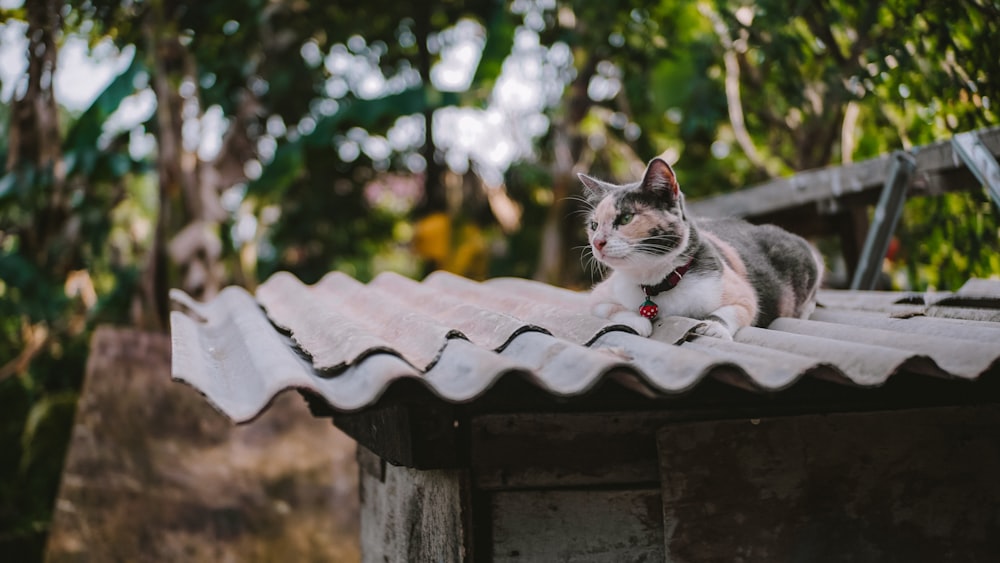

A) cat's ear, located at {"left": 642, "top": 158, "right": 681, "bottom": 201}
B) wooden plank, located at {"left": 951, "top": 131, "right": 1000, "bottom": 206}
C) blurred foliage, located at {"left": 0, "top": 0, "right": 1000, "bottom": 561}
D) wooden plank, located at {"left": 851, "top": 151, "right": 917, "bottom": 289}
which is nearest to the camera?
cat's ear, located at {"left": 642, "top": 158, "right": 681, "bottom": 201}

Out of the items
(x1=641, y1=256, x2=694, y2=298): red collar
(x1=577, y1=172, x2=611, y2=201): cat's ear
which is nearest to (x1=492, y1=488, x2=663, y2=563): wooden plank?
(x1=641, y1=256, x2=694, y2=298): red collar

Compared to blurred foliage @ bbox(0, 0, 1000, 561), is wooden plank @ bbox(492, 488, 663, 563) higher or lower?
lower

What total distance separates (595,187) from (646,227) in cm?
35

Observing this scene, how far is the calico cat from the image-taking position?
2324 millimetres

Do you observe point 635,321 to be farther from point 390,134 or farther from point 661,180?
point 390,134

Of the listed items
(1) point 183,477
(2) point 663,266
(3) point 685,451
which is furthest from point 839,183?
(1) point 183,477

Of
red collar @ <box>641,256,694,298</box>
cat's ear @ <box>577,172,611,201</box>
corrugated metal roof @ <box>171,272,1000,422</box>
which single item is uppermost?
cat's ear @ <box>577,172,611,201</box>

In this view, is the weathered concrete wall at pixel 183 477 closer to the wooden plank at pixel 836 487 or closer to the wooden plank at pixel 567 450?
the wooden plank at pixel 567 450

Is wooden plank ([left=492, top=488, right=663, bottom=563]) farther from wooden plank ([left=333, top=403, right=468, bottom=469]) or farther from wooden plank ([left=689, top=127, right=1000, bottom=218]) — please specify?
wooden plank ([left=689, top=127, right=1000, bottom=218])

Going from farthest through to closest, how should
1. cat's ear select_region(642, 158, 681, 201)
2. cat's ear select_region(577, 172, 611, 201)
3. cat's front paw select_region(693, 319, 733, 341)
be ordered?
cat's ear select_region(577, 172, 611, 201), cat's ear select_region(642, 158, 681, 201), cat's front paw select_region(693, 319, 733, 341)

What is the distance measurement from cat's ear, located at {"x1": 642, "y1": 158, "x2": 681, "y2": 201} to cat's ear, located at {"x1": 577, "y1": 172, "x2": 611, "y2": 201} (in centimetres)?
22

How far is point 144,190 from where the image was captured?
48.0 ft

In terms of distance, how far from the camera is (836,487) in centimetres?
206

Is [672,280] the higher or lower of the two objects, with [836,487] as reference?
higher
